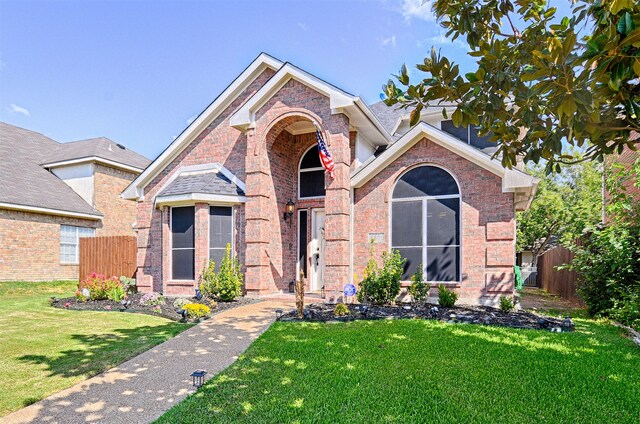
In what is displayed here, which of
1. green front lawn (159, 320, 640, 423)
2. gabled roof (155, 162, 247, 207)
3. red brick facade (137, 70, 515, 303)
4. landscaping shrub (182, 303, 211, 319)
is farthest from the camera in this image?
gabled roof (155, 162, 247, 207)

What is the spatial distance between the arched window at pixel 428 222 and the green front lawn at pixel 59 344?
651cm

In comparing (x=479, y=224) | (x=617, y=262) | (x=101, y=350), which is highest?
(x=479, y=224)

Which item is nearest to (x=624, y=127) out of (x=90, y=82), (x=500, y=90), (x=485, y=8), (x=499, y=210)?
(x=500, y=90)

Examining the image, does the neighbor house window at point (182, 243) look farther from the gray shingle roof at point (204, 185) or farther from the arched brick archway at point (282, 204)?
the arched brick archway at point (282, 204)

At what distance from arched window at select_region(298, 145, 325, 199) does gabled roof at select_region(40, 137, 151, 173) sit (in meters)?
13.0

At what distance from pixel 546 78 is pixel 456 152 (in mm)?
8313

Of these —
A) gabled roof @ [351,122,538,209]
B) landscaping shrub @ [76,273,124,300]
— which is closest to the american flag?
gabled roof @ [351,122,538,209]

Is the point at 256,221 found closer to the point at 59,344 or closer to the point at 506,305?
the point at 59,344

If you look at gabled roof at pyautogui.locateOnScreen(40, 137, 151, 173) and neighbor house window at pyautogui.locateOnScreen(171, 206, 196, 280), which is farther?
gabled roof at pyautogui.locateOnScreen(40, 137, 151, 173)

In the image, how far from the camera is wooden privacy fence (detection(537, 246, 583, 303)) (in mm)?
13273

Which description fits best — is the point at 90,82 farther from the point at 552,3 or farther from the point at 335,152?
the point at 552,3

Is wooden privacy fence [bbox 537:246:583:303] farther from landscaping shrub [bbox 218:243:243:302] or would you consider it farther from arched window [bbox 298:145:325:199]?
landscaping shrub [bbox 218:243:243:302]

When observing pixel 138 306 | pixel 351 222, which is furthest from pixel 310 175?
pixel 138 306

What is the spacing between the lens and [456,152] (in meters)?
10.8
